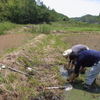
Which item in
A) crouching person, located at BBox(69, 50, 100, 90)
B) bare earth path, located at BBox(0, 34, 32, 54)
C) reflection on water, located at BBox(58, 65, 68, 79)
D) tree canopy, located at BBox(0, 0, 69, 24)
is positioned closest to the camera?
crouching person, located at BBox(69, 50, 100, 90)

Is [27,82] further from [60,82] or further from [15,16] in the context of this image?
[15,16]

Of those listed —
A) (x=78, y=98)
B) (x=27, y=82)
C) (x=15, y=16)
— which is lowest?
(x=78, y=98)

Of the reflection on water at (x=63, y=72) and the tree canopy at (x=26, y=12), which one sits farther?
the tree canopy at (x=26, y=12)

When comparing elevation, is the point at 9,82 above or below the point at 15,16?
below

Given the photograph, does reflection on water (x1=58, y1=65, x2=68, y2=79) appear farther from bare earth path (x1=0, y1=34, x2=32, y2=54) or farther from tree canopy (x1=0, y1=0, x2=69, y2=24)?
tree canopy (x1=0, y1=0, x2=69, y2=24)

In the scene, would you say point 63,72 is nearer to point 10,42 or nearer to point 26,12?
point 10,42

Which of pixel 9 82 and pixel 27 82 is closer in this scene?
pixel 9 82

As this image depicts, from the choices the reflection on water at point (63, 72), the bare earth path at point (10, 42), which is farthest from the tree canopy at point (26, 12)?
the reflection on water at point (63, 72)

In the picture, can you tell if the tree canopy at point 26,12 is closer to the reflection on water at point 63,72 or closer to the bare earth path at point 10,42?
the bare earth path at point 10,42

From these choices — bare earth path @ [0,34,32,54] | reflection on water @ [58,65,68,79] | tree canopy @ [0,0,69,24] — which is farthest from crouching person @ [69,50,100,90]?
tree canopy @ [0,0,69,24]

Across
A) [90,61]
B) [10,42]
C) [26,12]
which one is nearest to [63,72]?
[90,61]

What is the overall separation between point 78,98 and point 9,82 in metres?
1.83

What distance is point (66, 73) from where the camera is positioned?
4.74 meters

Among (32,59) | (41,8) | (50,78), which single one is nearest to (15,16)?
(41,8)
